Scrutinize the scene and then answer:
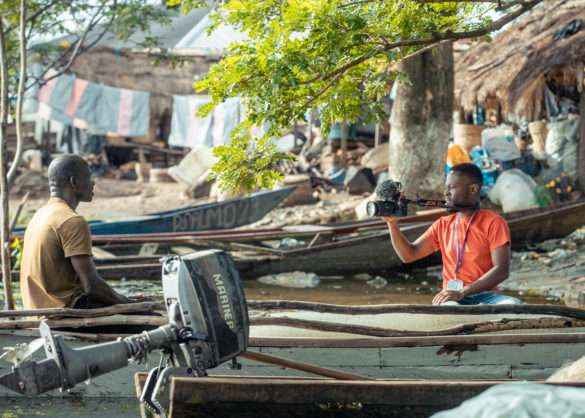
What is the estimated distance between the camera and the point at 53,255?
459cm

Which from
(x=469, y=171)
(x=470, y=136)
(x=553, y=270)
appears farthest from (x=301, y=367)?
(x=470, y=136)

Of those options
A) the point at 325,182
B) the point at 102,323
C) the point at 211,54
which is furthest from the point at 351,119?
the point at 211,54

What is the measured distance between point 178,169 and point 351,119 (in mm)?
13276

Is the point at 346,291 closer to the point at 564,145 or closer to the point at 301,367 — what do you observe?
the point at 301,367

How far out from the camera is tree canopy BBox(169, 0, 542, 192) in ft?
16.0

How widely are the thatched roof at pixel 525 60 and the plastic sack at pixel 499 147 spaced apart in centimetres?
76

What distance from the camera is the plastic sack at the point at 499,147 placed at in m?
13.8

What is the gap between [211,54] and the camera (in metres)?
21.7

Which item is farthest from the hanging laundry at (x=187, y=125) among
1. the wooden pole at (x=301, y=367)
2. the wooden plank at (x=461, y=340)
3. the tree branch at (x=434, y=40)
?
the wooden pole at (x=301, y=367)

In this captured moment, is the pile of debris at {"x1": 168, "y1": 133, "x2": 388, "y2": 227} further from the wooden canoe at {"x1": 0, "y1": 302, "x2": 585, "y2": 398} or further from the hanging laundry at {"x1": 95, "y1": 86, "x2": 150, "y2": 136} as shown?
the wooden canoe at {"x1": 0, "y1": 302, "x2": 585, "y2": 398}

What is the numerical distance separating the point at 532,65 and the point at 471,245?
7.85 meters

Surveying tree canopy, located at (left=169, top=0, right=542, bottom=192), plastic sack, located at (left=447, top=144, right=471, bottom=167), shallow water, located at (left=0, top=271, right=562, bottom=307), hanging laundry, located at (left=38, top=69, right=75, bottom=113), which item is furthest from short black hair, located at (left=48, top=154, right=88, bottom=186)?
hanging laundry, located at (left=38, top=69, right=75, bottom=113)

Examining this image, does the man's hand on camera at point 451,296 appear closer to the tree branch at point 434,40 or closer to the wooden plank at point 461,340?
the wooden plank at point 461,340

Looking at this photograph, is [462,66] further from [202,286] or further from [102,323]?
[202,286]
